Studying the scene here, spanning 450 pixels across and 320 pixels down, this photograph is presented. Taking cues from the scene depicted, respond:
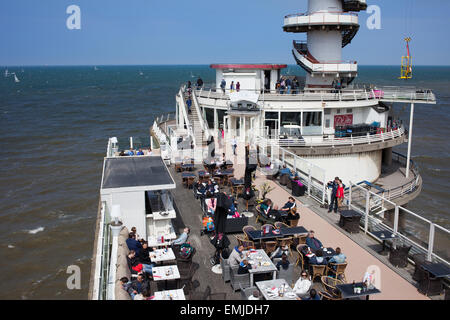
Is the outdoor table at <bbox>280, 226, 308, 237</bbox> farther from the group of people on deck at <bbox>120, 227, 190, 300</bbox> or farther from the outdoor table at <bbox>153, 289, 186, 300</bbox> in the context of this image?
the outdoor table at <bbox>153, 289, 186, 300</bbox>

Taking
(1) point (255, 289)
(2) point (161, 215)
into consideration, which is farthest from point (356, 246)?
(2) point (161, 215)

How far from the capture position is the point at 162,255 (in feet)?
36.9

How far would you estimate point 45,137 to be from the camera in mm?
53875

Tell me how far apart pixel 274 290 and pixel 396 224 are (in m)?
5.36

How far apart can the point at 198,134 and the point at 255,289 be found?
18.7 metres

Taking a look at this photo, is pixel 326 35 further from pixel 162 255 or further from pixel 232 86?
pixel 162 255

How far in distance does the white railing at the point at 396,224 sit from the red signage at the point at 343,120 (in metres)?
5.69

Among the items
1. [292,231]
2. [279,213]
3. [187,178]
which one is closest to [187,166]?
[187,178]

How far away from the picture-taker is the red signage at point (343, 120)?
28.6 meters

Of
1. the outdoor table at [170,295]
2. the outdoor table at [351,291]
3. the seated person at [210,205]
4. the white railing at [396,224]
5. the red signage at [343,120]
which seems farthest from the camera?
the red signage at [343,120]

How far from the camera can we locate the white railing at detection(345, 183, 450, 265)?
1264 cm

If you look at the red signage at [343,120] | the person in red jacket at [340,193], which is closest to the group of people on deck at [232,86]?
the red signage at [343,120]

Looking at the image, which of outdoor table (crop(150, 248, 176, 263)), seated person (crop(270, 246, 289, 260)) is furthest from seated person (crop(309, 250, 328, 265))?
outdoor table (crop(150, 248, 176, 263))

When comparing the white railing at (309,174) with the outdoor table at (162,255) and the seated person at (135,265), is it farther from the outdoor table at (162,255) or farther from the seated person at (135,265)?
the seated person at (135,265)
